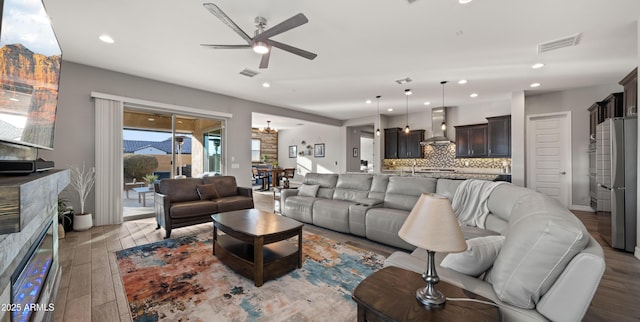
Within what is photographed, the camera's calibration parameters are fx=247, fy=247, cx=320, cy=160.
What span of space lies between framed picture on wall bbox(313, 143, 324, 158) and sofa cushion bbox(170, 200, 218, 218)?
6706 millimetres

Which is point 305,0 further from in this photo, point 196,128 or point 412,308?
point 196,128

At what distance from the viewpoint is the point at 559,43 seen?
3.28 m

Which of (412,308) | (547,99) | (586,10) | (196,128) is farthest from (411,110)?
(412,308)

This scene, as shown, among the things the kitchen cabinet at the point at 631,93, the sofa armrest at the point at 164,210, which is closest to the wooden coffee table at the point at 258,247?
the sofa armrest at the point at 164,210

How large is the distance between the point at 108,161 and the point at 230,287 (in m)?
3.79

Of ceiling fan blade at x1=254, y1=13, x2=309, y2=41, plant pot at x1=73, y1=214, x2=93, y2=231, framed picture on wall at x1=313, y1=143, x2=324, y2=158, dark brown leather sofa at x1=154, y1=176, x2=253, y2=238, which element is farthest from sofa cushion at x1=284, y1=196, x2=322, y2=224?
framed picture on wall at x1=313, y1=143, x2=324, y2=158

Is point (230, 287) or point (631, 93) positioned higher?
point (631, 93)

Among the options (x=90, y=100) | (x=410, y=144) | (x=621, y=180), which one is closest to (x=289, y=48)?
(x=90, y=100)

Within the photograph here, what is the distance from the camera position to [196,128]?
5793mm

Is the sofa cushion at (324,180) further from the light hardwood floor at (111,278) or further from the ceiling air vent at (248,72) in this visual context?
the ceiling air vent at (248,72)

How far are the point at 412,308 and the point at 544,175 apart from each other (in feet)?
22.9

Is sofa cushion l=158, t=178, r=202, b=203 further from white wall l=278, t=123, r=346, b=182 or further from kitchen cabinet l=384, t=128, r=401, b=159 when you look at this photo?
kitchen cabinet l=384, t=128, r=401, b=159

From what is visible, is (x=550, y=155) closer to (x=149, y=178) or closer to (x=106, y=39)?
(x=106, y=39)

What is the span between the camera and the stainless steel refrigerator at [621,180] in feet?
9.91
